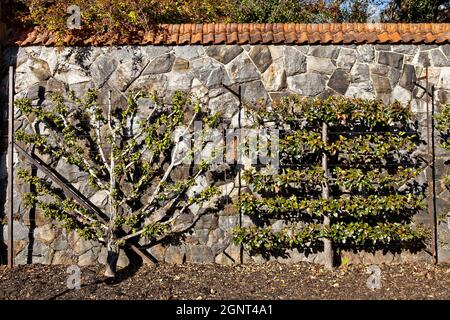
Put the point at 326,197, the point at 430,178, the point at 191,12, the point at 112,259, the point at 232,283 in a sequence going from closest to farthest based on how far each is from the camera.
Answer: the point at 232,283 → the point at 112,259 → the point at 326,197 → the point at 430,178 → the point at 191,12

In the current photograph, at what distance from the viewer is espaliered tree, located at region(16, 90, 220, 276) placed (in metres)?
5.15

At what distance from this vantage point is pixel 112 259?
15.9 feet

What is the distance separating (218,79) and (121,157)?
144 cm

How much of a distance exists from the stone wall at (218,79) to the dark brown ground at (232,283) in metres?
0.23

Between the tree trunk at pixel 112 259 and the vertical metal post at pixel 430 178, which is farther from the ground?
the vertical metal post at pixel 430 178

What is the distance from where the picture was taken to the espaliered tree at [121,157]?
203 inches

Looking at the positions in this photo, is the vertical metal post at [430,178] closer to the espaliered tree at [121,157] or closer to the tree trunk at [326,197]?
the tree trunk at [326,197]

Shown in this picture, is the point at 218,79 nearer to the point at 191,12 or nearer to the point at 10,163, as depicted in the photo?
the point at 191,12

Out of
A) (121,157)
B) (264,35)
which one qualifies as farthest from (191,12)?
(121,157)

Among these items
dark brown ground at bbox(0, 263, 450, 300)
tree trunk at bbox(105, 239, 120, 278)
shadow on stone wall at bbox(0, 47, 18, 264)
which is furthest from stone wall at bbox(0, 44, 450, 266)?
tree trunk at bbox(105, 239, 120, 278)

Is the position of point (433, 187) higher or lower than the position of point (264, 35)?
lower

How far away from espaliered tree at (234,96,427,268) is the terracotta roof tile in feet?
2.45

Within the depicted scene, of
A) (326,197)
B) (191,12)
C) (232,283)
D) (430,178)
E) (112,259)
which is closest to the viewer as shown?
(232,283)

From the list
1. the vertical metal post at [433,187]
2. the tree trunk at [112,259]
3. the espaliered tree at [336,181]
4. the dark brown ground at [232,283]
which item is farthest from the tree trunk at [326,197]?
the tree trunk at [112,259]
